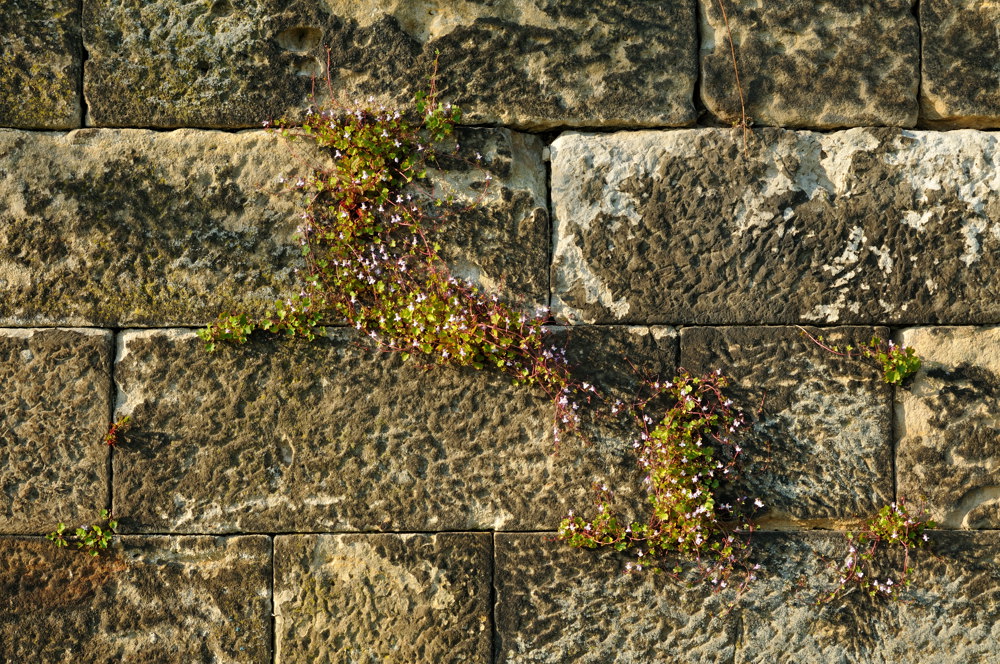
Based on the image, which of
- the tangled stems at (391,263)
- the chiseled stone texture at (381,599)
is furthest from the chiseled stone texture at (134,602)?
the tangled stems at (391,263)

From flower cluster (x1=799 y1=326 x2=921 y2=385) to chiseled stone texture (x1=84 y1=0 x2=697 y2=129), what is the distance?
3.10ft

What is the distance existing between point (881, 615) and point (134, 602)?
249cm

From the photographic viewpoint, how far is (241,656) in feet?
9.93

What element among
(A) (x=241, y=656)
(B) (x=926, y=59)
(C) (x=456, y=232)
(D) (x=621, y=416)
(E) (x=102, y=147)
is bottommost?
(A) (x=241, y=656)

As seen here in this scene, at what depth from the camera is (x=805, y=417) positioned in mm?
3098

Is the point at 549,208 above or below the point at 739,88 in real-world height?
below

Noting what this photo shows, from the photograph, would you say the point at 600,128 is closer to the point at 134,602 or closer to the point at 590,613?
the point at 590,613

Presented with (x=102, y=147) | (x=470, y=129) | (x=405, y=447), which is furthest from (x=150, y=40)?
(x=405, y=447)

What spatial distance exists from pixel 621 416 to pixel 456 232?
840 millimetres

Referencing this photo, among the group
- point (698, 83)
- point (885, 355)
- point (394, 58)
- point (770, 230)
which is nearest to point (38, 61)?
point (394, 58)

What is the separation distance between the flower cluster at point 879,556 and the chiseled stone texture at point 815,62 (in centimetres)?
136

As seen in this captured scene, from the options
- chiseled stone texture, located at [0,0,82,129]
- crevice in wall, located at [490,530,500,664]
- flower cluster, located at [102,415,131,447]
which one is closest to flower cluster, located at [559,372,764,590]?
crevice in wall, located at [490,530,500,664]

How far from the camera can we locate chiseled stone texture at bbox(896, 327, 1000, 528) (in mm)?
3088

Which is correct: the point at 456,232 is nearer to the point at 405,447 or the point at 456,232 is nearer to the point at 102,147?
the point at 405,447
